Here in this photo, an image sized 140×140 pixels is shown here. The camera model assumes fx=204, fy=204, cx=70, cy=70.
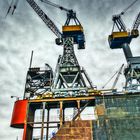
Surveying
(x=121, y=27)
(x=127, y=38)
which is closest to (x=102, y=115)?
(x=127, y=38)

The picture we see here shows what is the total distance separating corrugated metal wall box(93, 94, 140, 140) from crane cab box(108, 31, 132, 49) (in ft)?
92.7

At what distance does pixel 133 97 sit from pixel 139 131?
5924mm

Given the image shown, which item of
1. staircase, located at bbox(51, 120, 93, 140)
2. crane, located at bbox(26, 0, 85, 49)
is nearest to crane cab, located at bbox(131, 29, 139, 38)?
crane, located at bbox(26, 0, 85, 49)

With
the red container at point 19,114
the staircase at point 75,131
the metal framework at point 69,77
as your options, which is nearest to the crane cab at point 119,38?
the metal framework at point 69,77

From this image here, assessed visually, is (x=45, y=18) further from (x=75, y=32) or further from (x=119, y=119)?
(x=119, y=119)

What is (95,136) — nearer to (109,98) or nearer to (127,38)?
(109,98)

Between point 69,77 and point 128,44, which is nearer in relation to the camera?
point 69,77

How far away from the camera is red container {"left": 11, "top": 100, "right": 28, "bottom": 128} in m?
36.0

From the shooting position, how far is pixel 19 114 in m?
A: 36.4

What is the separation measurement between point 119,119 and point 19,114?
17.3 metres

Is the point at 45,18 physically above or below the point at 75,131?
above

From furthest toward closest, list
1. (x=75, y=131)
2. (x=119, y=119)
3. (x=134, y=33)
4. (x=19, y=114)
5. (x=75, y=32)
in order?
(x=134, y=33) → (x=75, y=32) → (x=19, y=114) → (x=119, y=119) → (x=75, y=131)

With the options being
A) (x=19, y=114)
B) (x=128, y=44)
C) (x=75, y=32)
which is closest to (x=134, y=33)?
(x=128, y=44)

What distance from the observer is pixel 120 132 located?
3084 centimetres
